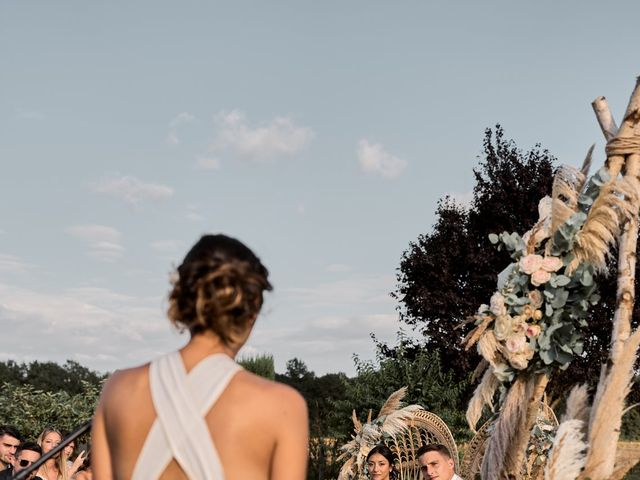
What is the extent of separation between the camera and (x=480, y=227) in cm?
2131

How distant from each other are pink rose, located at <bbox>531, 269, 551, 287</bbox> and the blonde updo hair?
7.45 feet

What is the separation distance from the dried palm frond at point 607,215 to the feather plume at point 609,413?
477mm

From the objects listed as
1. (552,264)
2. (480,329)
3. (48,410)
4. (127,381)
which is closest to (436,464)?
(480,329)

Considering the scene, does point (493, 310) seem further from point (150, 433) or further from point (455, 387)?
point (455, 387)

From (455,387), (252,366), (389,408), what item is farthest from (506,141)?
(389,408)

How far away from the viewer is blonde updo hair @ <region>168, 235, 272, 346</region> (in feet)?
6.77

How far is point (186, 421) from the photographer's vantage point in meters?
2.00

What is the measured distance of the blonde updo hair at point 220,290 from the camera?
206 centimetres

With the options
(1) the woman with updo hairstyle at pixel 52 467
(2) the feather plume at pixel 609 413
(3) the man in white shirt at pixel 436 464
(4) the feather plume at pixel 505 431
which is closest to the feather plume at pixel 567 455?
(2) the feather plume at pixel 609 413

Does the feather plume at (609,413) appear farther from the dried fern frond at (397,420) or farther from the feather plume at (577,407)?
the dried fern frond at (397,420)

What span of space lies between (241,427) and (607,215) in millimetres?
2545

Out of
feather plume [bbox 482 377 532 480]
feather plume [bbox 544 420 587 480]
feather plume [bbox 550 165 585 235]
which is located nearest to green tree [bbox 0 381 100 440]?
feather plume [bbox 482 377 532 480]

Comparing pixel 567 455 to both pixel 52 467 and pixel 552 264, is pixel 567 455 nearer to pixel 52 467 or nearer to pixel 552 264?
pixel 552 264

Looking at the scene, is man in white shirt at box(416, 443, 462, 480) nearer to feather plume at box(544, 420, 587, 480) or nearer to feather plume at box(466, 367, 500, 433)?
feather plume at box(466, 367, 500, 433)
